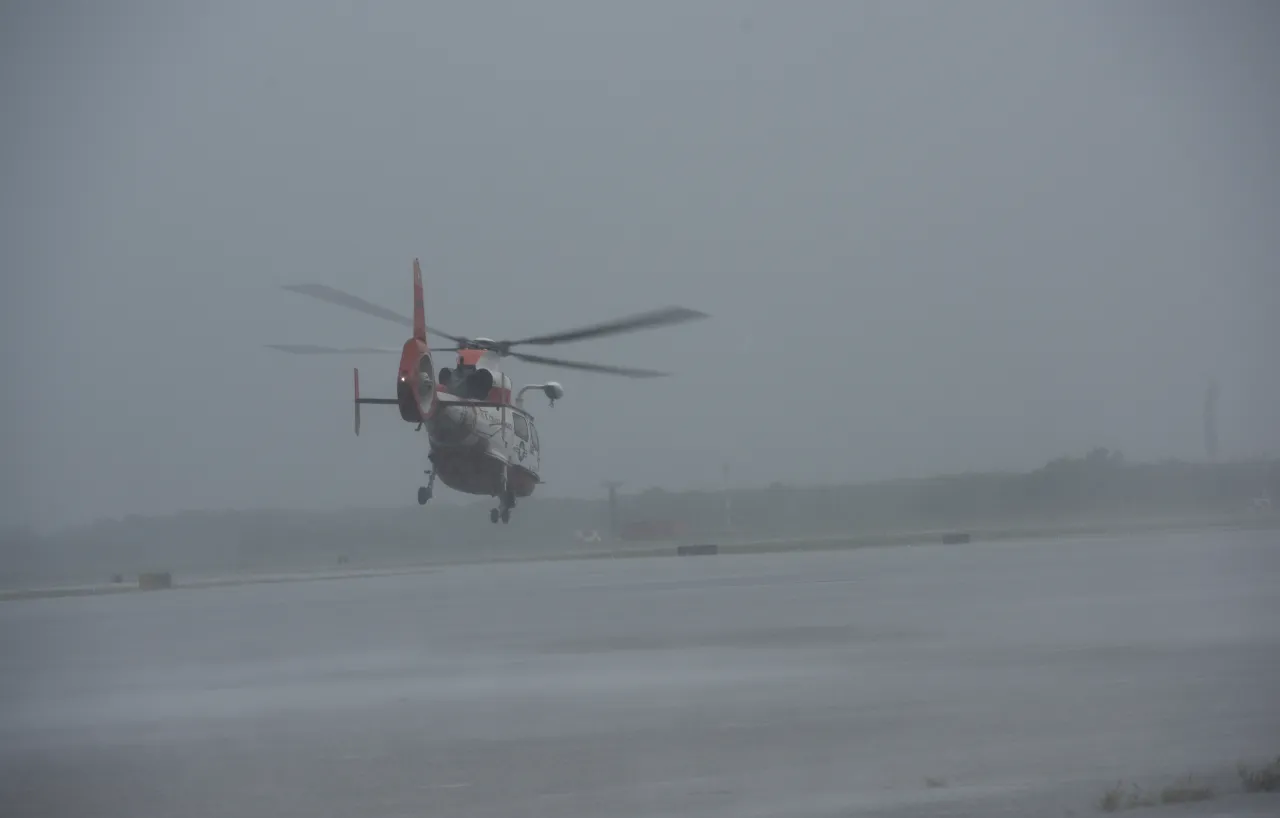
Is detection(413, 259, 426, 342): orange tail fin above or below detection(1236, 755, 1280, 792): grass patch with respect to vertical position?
above

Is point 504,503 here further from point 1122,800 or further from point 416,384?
point 1122,800

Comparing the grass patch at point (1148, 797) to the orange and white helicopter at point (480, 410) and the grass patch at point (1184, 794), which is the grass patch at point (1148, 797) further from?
the orange and white helicopter at point (480, 410)

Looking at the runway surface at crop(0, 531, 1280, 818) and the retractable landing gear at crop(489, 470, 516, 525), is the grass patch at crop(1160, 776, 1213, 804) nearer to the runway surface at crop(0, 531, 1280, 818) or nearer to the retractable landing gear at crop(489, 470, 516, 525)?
the runway surface at crop(0, 531, 1280, 818)

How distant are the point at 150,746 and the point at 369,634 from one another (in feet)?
31.0

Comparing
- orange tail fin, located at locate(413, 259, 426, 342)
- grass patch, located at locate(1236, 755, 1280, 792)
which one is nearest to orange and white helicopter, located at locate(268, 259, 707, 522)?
orange tail fin, located at locate(413, 259, 426, 342)

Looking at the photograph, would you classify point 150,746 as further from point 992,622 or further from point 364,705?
point 992,622

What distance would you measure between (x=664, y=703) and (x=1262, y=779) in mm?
6267

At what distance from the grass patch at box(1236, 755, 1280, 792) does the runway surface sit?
225 mm

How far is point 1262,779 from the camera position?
392 inches

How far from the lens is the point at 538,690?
15.9 meters

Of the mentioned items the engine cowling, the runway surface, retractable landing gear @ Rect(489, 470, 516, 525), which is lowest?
the runway surface

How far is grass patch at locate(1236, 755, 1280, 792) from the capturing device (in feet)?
32.3

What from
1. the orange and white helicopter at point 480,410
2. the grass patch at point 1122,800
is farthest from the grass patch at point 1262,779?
the orange and white helicopter at point 480,410

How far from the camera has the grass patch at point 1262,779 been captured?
9844mm
